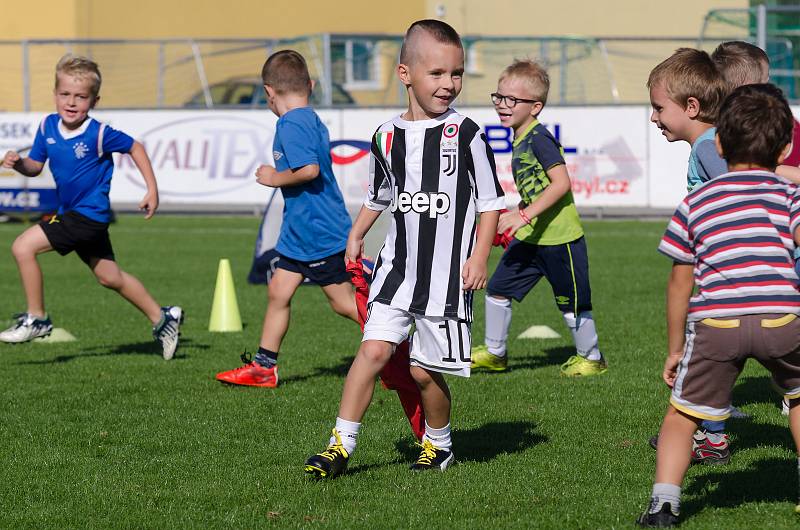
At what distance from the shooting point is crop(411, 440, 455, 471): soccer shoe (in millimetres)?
5512

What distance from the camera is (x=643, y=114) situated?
61.5 ft

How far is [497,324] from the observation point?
808cm

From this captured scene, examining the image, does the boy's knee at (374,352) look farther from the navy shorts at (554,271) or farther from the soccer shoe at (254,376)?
the navy shorts at (554,271)

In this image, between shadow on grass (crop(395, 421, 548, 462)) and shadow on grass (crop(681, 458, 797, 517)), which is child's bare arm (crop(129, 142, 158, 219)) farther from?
shadow on grass (crop(681, 458, 797, 517))

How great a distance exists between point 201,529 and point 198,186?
51.2 feet

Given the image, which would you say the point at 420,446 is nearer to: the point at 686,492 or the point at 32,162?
the point at 686,492

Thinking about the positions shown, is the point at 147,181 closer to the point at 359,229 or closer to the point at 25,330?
the point at 25,330

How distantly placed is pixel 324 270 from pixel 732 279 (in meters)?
3.60

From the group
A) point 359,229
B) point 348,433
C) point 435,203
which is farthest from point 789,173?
point 348,433

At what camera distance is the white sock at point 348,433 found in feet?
17.6

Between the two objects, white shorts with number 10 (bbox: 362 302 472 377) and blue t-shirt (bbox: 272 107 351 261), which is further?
blue t-shirt (bbox: 272 107 351 261)

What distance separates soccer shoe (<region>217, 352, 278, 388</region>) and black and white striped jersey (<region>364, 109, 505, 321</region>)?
2320mm

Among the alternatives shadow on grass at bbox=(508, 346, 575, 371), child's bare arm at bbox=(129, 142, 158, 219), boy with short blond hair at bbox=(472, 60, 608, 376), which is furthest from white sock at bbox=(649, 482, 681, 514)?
child's bare arm at bbox=(129, 142, 158, 219)

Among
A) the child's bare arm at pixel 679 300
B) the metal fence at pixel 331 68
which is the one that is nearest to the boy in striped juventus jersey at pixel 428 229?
the child's bare arm at pixel 679 300
